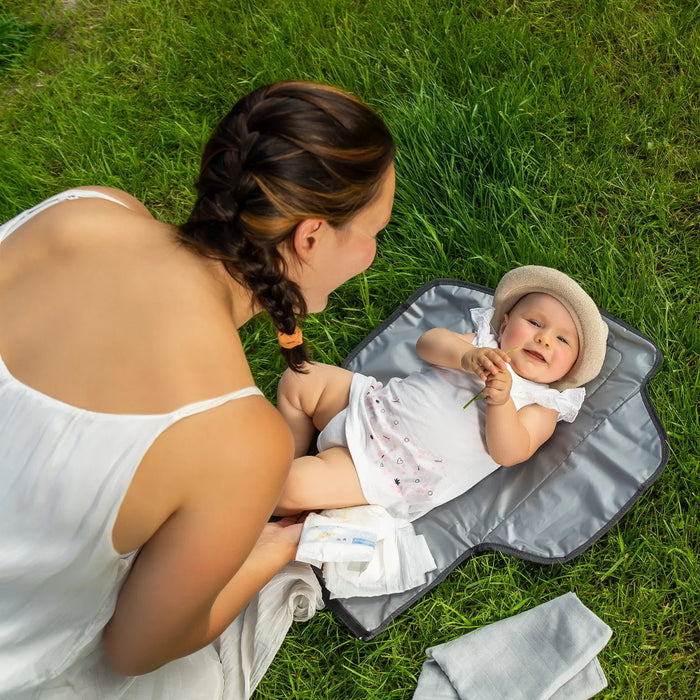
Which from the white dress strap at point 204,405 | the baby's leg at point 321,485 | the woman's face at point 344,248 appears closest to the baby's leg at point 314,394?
the baby's leg at point 321,485

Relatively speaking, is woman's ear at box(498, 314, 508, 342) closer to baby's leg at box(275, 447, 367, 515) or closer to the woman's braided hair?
baby's leg at box(275, 447, 367, 515)

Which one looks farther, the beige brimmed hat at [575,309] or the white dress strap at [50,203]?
the beige brimmed hat at [575,309]

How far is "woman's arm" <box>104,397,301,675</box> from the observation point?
142cm

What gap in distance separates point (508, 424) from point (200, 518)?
117cm

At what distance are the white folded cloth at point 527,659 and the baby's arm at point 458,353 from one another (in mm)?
751

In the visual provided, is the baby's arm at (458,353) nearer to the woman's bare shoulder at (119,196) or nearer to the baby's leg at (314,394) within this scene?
the baby's leg at (314,394)

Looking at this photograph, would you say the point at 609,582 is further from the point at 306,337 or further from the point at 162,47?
the point at 162,47

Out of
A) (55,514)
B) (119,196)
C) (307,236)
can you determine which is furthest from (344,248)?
(55,514)

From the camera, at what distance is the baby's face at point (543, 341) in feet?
7.86

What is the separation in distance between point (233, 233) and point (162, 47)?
2.37m

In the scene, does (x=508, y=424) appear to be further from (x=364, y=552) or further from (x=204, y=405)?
(x=204, y=405)

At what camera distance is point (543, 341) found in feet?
7.82

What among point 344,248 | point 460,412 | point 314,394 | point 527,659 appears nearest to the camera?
point 344,248

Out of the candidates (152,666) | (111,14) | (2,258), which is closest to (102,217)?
(2,258)
